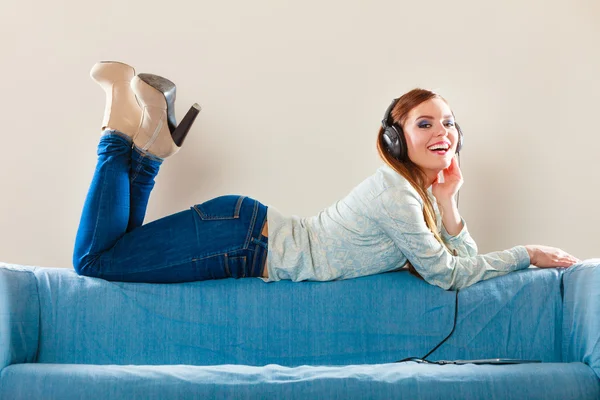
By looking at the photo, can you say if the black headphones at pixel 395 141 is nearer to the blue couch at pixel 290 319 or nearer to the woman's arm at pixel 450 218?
the woman's arm at pixel 450 218

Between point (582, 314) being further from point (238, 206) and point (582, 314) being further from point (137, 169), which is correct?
point (137, 169)

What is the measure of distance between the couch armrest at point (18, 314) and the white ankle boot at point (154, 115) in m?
0.54

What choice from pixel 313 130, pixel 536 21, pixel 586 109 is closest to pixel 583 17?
pixel 536 21

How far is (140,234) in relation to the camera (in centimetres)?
215

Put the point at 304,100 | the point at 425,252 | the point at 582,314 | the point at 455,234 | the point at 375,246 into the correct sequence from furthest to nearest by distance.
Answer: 1. the point at 304,100
2. the point at 455,234
3. the point at 375,246
4. the point at 425,252
5. the point at 582,314

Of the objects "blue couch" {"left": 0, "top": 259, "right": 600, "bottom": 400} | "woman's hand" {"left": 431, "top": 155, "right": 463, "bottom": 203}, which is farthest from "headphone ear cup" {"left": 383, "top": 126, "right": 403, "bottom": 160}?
"blue couch" {"left": 0, "top": 259, "right": 600, "bottom": 400}

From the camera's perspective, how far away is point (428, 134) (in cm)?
224

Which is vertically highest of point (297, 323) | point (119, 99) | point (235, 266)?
point (119, 99)

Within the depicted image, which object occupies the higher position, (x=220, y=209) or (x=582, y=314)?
(x=220, y=209)

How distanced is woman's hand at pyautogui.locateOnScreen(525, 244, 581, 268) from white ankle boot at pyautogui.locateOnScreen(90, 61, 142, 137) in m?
1.34

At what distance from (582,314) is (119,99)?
62.2 inches

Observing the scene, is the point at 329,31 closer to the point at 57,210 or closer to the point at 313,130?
the point at 313,130

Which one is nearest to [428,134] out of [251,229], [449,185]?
[449,185]

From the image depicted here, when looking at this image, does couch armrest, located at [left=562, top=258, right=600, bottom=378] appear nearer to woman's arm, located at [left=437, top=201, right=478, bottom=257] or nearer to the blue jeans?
woman's arm, located at [left=437, top=201, right=478, bottom=257]
